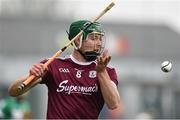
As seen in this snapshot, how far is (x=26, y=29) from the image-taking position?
3412 centimetres

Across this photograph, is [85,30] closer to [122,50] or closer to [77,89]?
[77,89]

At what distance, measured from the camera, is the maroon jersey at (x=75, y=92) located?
895 centimetres

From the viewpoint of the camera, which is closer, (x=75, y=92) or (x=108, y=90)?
(x=108, y=90)

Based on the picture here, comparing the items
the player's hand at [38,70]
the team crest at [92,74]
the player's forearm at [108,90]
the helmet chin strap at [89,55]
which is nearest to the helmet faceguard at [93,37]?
the helmet chin strap at [89,55]

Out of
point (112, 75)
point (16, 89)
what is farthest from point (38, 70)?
point (112, 75)

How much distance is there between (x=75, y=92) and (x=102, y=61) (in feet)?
2.00

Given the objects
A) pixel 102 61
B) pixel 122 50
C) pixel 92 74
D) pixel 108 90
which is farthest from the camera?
pixel 122 50

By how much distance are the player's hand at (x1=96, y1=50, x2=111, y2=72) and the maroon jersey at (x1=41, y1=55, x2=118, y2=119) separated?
362 mm

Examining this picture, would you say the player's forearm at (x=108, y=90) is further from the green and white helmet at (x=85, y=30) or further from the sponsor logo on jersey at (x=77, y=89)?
the green and white helmet at (x=85, y=30)

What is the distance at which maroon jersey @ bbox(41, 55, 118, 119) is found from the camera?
8.95 meters

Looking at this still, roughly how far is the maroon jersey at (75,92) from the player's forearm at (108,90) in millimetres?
230

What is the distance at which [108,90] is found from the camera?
8.68 meters

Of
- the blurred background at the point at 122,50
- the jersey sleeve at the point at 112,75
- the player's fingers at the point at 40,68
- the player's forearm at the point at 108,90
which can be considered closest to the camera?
the player's fingers at the point at 40,68

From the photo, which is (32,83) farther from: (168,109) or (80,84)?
(168,109)
